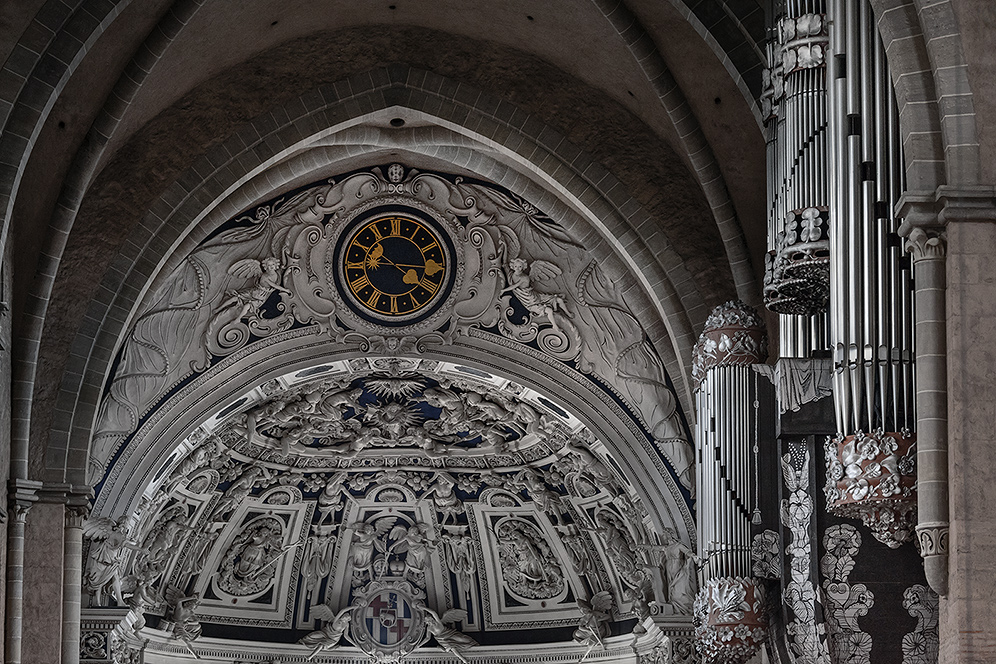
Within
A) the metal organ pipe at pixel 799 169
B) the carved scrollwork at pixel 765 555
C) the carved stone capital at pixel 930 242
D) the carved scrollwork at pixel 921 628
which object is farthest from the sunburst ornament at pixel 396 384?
the carved stone capital at pixel 930 242

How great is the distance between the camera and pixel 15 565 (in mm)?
16078

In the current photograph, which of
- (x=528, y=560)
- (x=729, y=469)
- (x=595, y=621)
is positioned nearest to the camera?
(x=729, y=469)

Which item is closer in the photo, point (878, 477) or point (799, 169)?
point (878, 477)

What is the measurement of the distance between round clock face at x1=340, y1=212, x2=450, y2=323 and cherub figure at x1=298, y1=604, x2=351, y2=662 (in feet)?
23.8

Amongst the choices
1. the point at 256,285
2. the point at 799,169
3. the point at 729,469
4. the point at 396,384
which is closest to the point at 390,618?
the point at 396,384

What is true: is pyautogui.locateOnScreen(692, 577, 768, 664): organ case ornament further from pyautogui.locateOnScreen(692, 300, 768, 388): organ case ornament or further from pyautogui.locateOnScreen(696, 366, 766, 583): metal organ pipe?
pyautogui.locateOnScreen(692, 300, 768, 388): organ case ornament

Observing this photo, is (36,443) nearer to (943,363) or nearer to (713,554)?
(713,554)

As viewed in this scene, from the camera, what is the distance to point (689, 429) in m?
19.2

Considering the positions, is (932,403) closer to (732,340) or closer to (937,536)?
(937,536)

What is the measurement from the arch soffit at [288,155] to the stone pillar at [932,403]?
8.63 meters

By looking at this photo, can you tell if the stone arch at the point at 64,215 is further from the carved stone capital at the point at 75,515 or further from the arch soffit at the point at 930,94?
the arch soffit at the point at 930,94

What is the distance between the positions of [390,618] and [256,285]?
26.2ft

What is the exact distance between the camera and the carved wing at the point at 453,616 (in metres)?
25.8

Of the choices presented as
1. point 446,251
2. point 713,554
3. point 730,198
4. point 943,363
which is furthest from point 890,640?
point 446,251
